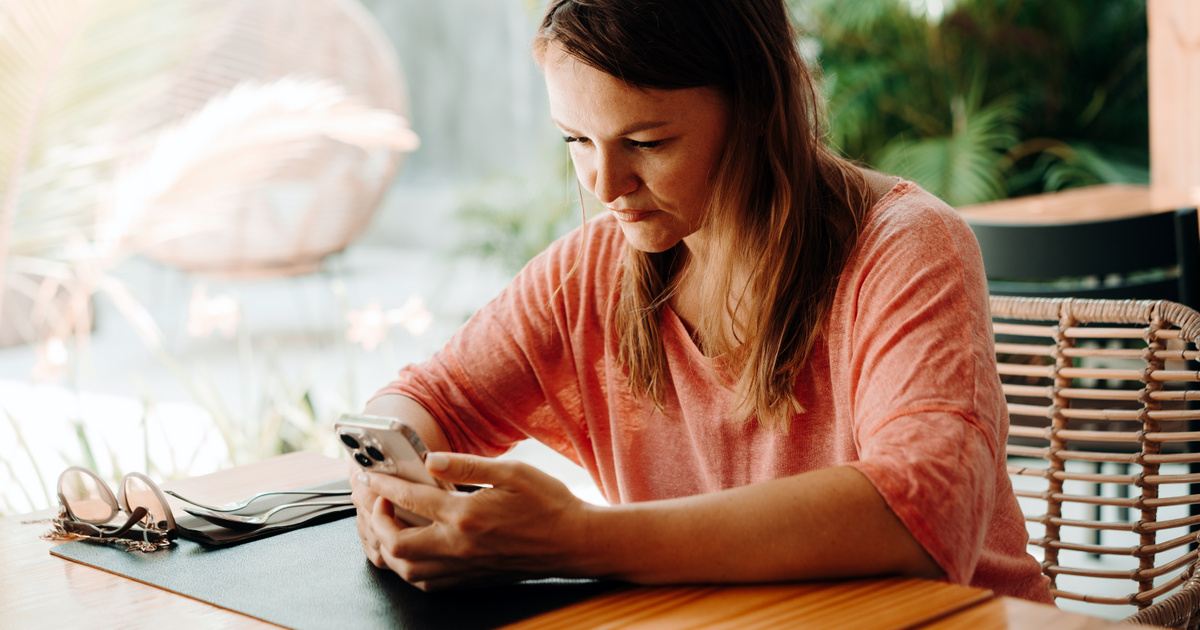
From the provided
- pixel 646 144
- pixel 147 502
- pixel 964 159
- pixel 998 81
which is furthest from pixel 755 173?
pixel 998 81

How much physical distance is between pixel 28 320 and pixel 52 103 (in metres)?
2.74

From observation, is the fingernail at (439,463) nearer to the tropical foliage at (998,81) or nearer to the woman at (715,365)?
the woman at (715,365)

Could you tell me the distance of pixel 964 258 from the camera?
996 millimetres

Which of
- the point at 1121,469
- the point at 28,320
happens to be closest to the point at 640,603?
the point at 1121,469

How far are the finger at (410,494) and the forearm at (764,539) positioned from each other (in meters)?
0.12

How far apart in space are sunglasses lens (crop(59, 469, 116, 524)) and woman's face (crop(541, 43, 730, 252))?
1.88ft

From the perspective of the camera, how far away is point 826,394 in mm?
1124

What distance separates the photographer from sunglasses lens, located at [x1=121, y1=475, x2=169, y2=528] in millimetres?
1025

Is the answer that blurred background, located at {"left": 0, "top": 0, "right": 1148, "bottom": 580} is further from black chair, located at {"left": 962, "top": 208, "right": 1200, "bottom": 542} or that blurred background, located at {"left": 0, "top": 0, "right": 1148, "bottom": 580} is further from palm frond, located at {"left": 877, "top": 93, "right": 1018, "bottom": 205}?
black chair, located at {"left": 962, "top": 208, "right": 1200, "bottom": 542}

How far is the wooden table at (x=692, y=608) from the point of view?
740mm

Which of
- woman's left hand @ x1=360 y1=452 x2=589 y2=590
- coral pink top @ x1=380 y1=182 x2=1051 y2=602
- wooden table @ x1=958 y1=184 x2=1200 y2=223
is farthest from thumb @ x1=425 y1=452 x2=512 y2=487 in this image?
wooden table @ x1=958 y1=184 x2=1200 y2=223

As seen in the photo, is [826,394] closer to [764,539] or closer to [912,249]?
[912,249]

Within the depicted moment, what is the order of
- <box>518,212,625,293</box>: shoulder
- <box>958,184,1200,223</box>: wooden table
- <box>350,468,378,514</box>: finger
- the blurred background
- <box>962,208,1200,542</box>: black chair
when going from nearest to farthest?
<box>350,468,378,514</box>: finger < <box>518,212,625,293</box>: shoulder < <box>962,208,1200,542</box>: black chair < the blurred background < <box>958,184,1200,223</box>: wooden table

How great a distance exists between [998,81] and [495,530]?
15.9ft
